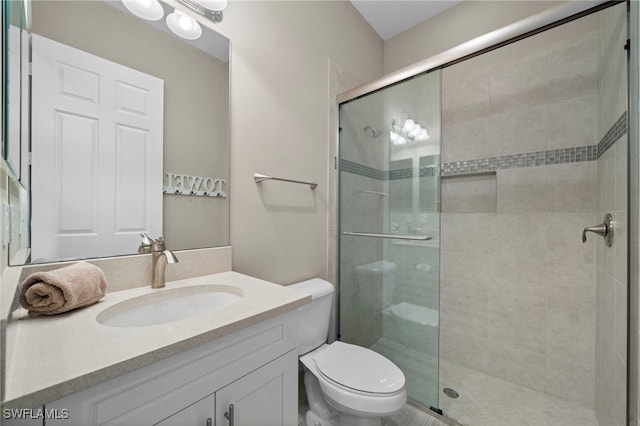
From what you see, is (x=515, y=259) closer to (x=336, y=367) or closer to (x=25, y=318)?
(x=336, y=367)

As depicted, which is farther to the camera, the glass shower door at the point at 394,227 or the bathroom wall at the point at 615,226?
the glass shower door at the point at 394,227

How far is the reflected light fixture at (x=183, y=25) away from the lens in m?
1.09

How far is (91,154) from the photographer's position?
35.3 inches

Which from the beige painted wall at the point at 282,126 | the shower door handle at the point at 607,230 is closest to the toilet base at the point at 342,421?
the beige painted wall at the point at 282,126

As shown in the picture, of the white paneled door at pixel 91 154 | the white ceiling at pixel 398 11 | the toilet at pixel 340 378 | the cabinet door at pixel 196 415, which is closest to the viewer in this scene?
the cabinet door at pixel 196 415

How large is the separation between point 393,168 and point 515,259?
3.40ft

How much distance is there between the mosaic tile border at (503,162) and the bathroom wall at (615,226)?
10 centimetres

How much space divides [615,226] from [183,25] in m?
2.01

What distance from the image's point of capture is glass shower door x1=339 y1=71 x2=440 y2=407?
1.51 m

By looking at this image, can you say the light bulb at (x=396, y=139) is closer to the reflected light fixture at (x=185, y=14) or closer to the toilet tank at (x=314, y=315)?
the toilet tank at (x=314, y=315)

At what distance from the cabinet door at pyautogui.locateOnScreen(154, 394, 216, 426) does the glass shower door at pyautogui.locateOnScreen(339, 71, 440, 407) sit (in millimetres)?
1253

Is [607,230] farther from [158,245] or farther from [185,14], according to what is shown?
[185,14]

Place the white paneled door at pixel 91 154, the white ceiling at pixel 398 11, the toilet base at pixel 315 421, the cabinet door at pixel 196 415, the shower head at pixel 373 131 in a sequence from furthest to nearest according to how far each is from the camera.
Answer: the white ceiling at pixel 398 11, the shower head at pixel 373 131, the toilet base at pixel 315 421, the white paneled door at pixel 91 154, the cabinet door at pixel 196 415

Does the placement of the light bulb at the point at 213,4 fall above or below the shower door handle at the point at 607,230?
above
